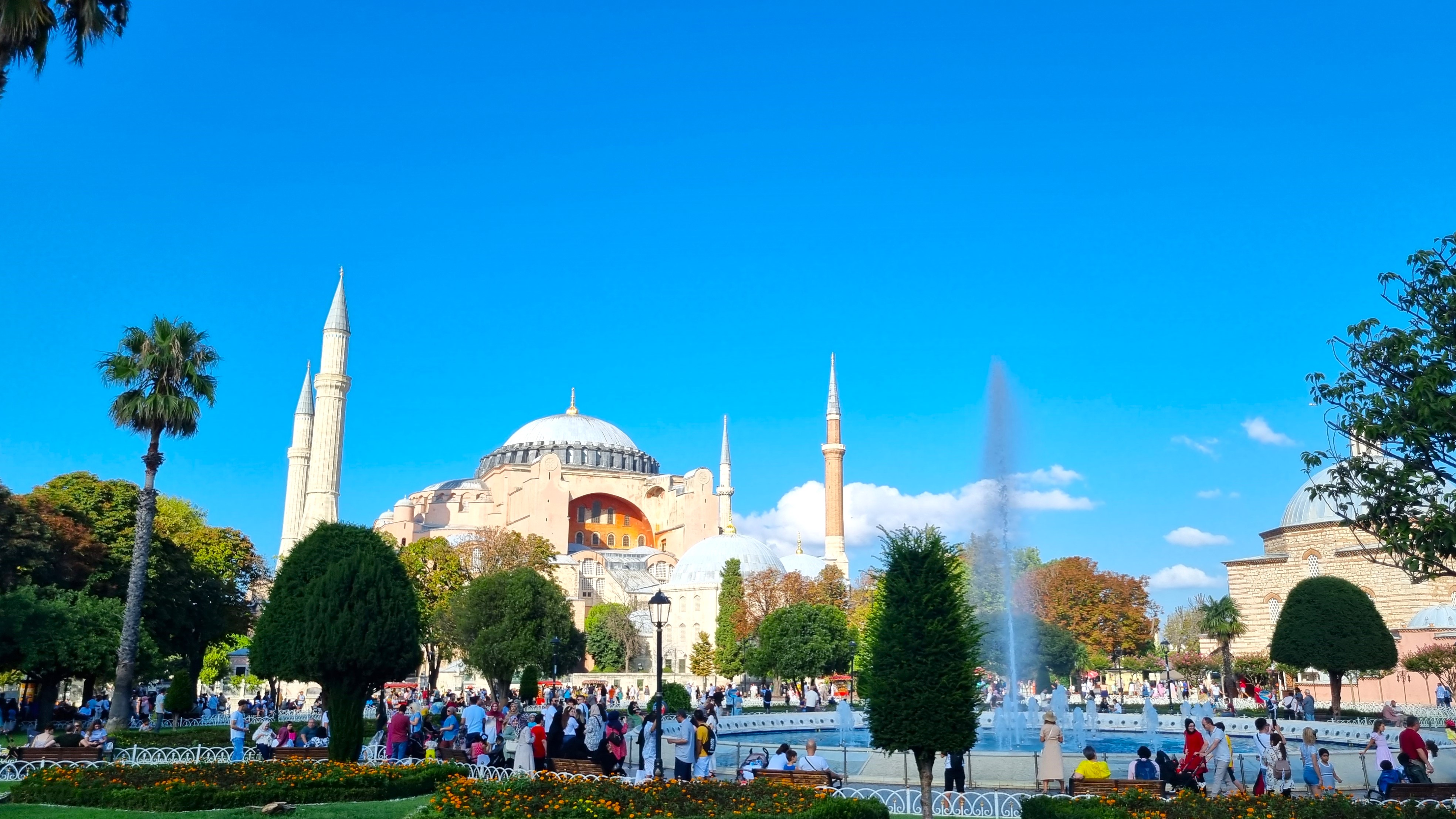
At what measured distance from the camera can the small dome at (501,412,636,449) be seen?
2908 inches

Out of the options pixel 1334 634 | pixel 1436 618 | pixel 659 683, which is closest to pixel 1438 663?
pixel 1334 634

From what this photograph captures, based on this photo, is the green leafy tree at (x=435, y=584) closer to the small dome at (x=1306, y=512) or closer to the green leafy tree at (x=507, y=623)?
the green leafy tree at (x=507, y=623)

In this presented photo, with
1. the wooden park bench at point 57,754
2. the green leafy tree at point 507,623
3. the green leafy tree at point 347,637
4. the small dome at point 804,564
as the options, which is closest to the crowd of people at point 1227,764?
the green leafy tree at point 347,637

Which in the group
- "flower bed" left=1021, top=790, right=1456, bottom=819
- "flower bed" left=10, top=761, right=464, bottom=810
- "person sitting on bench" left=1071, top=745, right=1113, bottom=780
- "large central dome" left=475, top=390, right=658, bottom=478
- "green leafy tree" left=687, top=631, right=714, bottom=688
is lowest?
"flower bed" left=10, top=761, right=464, bottom=810

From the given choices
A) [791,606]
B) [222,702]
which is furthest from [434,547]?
[791,606]

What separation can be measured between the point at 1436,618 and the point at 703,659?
27275 mm

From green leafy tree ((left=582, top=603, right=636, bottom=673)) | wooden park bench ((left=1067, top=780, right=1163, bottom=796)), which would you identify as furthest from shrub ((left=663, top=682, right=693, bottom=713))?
green leafy tree ((left=582, top=603, right=636, bottom=673))

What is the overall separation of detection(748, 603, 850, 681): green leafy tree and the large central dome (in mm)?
33219

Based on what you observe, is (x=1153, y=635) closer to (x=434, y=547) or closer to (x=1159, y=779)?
(x=434, y=547)

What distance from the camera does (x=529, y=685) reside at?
27.1m

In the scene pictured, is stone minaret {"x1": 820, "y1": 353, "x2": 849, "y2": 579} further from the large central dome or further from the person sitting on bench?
the person sitting on bench

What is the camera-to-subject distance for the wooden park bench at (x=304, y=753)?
1387 centimetres

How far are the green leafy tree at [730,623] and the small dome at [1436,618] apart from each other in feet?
74.5

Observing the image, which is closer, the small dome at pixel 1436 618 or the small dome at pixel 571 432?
the small dome at pixel 1436 618
